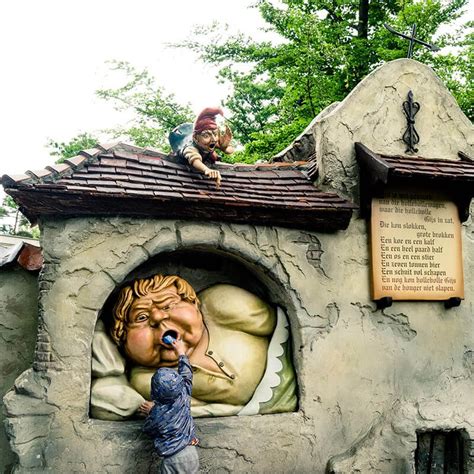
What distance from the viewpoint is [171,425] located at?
3.56 m

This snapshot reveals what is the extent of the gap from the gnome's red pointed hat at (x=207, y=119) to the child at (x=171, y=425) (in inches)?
81.7

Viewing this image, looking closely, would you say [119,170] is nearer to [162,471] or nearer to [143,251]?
[143,251]

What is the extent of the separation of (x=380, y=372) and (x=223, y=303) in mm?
1504

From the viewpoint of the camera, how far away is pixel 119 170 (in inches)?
165

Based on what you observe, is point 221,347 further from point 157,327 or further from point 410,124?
point 410,124

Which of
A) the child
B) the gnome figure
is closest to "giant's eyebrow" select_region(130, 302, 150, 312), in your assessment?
the child

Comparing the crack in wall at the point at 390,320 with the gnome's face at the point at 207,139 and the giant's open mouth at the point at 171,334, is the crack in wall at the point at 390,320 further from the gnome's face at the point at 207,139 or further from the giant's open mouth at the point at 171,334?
the gnome's face at the point at 207,139

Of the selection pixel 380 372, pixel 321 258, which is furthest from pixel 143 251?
pixel 380 372

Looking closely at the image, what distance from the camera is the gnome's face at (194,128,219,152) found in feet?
14.8

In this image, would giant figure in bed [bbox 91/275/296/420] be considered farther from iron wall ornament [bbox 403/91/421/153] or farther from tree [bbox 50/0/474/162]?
tree [bbox 50/0/474/162]

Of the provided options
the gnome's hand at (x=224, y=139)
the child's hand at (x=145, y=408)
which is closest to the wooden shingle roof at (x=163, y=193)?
the gnome's hand at (x=224, y=139)

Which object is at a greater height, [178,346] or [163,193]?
[163,193]

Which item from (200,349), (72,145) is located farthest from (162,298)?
(72,145)

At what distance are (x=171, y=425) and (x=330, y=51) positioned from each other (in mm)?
7947
